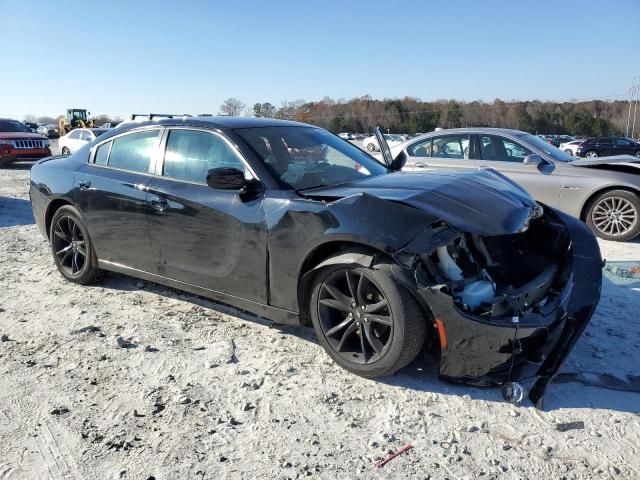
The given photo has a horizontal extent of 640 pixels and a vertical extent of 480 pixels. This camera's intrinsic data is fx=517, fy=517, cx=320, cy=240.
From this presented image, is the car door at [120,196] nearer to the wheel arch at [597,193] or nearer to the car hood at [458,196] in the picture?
the car hood at [458,196]

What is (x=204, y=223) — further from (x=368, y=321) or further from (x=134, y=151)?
(x=368, y=321)

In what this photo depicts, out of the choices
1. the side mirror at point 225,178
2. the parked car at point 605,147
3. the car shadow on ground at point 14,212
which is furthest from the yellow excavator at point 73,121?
the side mirror at point 225,178

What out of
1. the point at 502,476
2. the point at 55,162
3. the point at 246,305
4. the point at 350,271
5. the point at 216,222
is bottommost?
the point at 502,476

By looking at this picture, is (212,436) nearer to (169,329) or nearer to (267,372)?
(267,372)

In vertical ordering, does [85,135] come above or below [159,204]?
above

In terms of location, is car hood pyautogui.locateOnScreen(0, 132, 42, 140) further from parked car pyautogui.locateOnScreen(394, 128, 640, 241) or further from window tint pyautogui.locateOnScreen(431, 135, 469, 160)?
window tint pyautogui.locateOnScreen(431, 135, 469, 160)

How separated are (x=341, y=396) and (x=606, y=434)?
4.52 feet

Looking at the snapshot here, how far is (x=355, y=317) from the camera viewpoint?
3.16 meters

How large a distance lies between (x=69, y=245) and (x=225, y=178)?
8.35 ft

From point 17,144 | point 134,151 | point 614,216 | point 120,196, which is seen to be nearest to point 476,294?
point 120,196

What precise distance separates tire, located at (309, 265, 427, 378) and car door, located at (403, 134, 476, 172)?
5.17m

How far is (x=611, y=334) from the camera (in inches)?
148

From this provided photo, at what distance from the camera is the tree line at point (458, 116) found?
79.3 m

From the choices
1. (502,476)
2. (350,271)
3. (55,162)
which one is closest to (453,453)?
(502,476)
